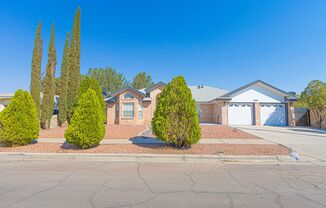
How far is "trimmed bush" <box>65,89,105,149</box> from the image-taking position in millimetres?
7871

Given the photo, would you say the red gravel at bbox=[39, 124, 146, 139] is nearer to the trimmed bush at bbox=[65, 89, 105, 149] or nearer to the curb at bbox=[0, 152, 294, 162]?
the trimmed bush at bbox=[65, 89, 105, 149]

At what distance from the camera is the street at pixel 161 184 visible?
348 cm

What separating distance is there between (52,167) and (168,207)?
182 inches

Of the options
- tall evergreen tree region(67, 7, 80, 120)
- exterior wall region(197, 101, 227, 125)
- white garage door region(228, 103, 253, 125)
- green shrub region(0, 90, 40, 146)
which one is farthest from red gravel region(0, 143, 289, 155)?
exterior wall region(197, 101, 227, 125)

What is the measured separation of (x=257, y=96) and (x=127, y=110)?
15059mm

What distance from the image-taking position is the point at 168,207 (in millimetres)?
3260

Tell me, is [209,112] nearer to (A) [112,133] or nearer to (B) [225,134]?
(B) [225,134]

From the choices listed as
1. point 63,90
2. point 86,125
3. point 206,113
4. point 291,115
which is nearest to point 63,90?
point 63,90

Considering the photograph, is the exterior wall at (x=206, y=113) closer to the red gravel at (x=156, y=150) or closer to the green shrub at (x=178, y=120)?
the red gravel at (x=156, y=150)

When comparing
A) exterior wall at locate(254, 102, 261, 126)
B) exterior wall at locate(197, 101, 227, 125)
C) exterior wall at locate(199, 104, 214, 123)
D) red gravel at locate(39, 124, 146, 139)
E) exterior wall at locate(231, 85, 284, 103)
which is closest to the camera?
red gravel at locate(39, 124, 146, 139)

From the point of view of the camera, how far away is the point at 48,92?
53.4ft

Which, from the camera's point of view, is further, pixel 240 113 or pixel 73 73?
pixel 240 113

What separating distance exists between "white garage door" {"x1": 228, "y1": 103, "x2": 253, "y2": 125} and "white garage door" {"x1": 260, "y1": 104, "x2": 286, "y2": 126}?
4.26 ft

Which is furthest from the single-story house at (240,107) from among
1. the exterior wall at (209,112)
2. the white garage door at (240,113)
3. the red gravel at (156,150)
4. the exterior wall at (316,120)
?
the red gravel at (156,150)
